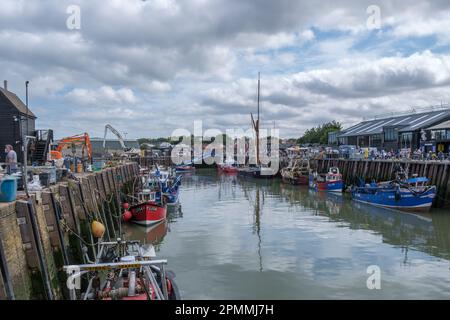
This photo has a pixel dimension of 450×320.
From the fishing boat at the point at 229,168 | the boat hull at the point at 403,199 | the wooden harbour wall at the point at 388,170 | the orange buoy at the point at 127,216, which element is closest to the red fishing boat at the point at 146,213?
the orange buoy at the point at 127,216

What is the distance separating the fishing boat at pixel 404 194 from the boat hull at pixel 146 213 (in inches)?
758

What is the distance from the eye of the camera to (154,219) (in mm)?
28078

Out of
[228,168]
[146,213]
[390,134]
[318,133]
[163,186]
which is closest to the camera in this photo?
[146,213]

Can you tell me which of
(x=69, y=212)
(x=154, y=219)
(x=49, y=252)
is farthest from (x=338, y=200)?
(x=49, y=252)

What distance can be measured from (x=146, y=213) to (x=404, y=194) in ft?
66.9

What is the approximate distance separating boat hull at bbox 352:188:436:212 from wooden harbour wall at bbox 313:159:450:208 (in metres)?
2.66

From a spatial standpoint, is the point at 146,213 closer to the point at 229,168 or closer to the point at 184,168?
the point at 229,168

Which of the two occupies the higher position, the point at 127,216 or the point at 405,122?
the point at 405,122

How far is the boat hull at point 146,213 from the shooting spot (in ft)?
90.2

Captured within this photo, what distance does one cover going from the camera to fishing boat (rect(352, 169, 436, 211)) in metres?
32.4

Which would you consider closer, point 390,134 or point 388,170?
point 388,170

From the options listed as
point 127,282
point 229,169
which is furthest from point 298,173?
point 127,282

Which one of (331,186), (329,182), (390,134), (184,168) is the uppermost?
(390,134)

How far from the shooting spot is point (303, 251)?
20.6 metres
